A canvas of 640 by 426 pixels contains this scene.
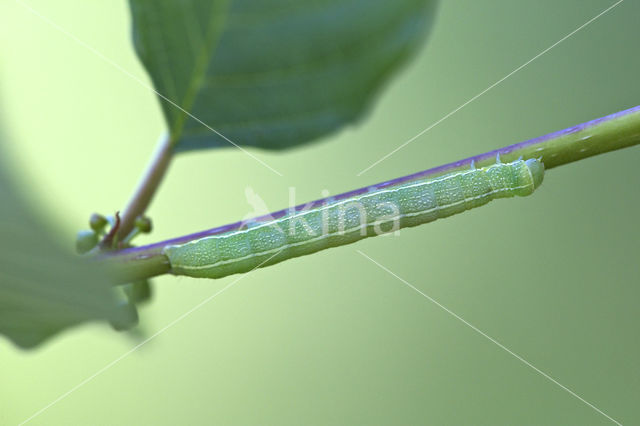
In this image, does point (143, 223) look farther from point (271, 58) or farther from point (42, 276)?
point (42, 276)

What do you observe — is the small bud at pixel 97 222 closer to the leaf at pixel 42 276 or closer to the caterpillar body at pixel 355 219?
the caterpillar body at pixel 355 219

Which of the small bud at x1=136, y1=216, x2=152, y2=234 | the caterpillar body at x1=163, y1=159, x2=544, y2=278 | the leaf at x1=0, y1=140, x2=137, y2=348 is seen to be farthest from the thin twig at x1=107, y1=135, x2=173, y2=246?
the leaf at x1=0, y1=140, x2=137, y2=348

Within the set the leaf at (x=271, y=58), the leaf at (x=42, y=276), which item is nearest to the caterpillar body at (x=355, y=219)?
the leaf at (x=271, y=58)

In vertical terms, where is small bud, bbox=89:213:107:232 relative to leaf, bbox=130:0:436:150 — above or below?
below

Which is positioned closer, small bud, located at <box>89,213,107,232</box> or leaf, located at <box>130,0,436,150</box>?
leaf, located at <box>130,0,436,150</box>

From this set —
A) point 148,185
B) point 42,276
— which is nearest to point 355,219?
point 148,185

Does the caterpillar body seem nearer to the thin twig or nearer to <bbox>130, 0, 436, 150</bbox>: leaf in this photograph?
the thin twig
